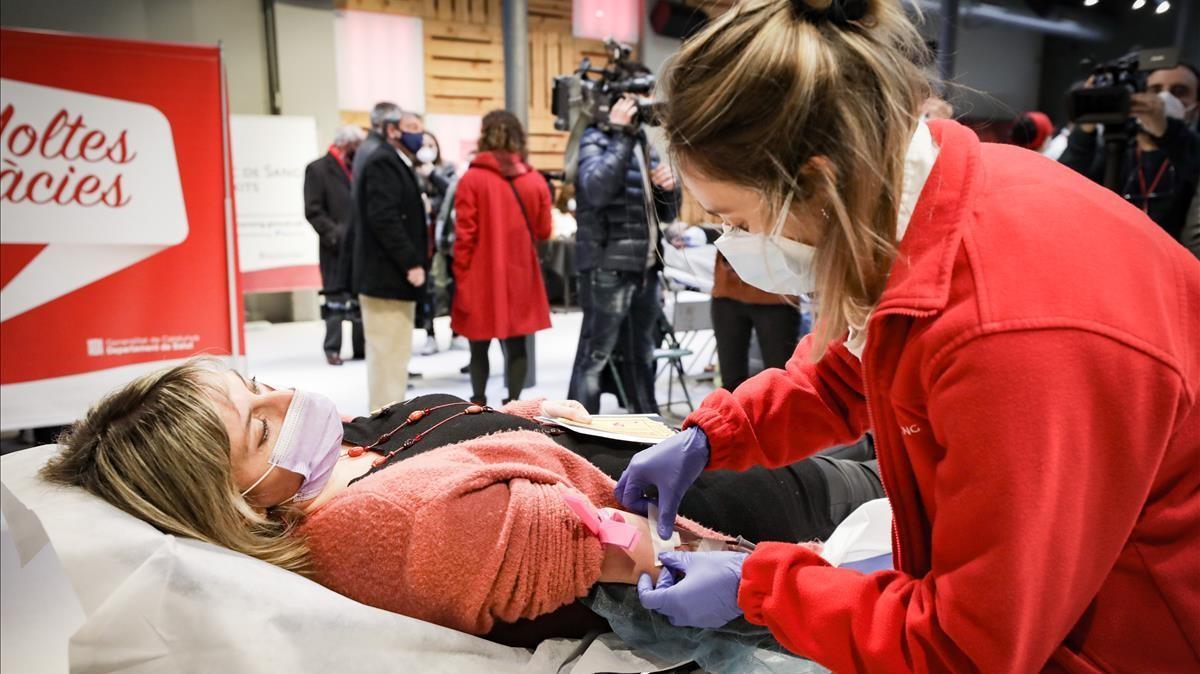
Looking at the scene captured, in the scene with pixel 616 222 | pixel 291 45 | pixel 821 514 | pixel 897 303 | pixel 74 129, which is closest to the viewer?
pixel 897 303

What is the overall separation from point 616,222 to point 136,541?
8.10 feet

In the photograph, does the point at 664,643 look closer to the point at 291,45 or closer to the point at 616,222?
the point at 616,222

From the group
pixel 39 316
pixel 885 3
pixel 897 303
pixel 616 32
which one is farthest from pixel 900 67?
pixel 616 32

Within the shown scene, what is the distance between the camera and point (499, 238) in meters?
3.72

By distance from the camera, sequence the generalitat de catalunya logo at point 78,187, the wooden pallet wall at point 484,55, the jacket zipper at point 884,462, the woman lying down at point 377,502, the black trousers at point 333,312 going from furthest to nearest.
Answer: the wooden pallet wall at point 484,55
the black trousers at point 333,312
the generalitat de catalunya logo at point 78,187
the woman lying down at point 377,502
the jacket zipper at point 884,462

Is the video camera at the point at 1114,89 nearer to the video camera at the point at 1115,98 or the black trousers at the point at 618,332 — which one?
the video camera at the point at 1115,98

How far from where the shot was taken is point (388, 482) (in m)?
1.29

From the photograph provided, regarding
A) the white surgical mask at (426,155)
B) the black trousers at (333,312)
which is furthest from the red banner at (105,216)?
the white surgical mask at (426,155)

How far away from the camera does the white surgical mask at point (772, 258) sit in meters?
0.84

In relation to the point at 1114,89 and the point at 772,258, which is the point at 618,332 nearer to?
the point at 1114,89

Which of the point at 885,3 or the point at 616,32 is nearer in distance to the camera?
the point at 885,3

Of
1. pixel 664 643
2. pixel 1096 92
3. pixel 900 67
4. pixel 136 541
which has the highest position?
pixel 1096 92

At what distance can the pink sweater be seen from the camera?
1196mm

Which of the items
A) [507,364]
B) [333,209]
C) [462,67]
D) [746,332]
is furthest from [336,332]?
[462,67]
